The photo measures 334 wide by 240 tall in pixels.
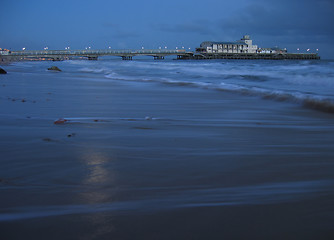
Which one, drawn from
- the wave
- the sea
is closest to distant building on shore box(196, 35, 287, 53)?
the sea

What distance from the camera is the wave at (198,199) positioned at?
126cm

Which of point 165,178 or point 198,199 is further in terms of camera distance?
point 165,178

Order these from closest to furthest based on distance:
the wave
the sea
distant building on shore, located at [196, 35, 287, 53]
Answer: the sea < the wave < distant building on shore, located at [196, 35, 287, 53]

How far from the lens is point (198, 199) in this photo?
139 cm

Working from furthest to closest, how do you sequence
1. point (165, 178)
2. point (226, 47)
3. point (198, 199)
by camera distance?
point (226, 47) < point (165, 178) < point (198, 199)

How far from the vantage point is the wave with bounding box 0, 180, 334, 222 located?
126 centimetres

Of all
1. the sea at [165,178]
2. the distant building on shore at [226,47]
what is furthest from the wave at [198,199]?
the distant building on shore at [226,47]

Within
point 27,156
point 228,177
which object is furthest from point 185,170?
point 27,156

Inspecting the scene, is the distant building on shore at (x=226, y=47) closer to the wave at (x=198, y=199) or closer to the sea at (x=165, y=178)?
the sea at (x=165, y=178)

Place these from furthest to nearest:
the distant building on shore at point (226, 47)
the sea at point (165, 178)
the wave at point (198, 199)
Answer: the distant building on shore at point (226, 47) < the wave at point (198, 199) < the sea at point (165, 178)

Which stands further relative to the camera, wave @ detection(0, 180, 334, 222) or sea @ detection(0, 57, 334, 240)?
wave @ detection(0, 180, 334, 222)

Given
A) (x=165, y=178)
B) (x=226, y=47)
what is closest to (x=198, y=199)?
(x=165, y=178)

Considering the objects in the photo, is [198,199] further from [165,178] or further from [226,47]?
[226,47]

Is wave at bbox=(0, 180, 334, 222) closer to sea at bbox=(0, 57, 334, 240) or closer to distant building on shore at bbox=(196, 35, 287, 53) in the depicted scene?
sea at bbox=(0, 57, 334, 240)
